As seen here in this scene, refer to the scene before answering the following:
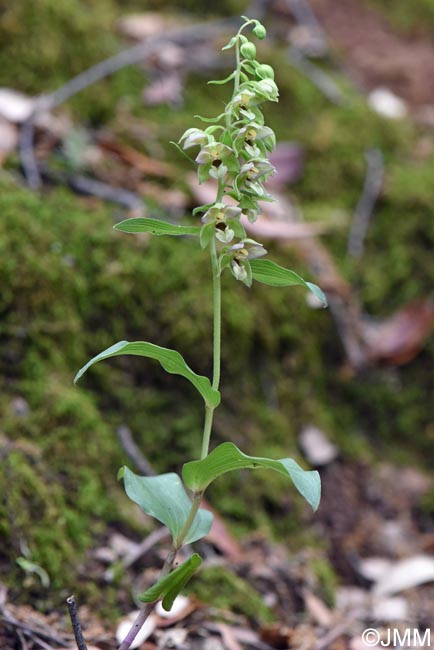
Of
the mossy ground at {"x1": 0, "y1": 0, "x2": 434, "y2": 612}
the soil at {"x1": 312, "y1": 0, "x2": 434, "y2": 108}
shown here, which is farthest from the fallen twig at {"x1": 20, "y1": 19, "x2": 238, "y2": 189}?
the soil at {"x1": 312, "y1": 0, "x2": 434, "y2": 108}

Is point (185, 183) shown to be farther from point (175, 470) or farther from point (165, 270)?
point (175, 470)

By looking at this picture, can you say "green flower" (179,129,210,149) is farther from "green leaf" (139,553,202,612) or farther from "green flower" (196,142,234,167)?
"green leaf" (139,553,202,612)

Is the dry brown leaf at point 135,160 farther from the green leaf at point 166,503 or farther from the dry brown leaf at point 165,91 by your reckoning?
the green leaf at point 166,503

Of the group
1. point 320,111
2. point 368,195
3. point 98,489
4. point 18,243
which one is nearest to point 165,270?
point 18,243

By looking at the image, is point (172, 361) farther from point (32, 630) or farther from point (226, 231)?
point (32, 630)

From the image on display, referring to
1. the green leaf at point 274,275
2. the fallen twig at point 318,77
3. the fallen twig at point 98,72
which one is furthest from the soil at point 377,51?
the green leaf at point 274,275
